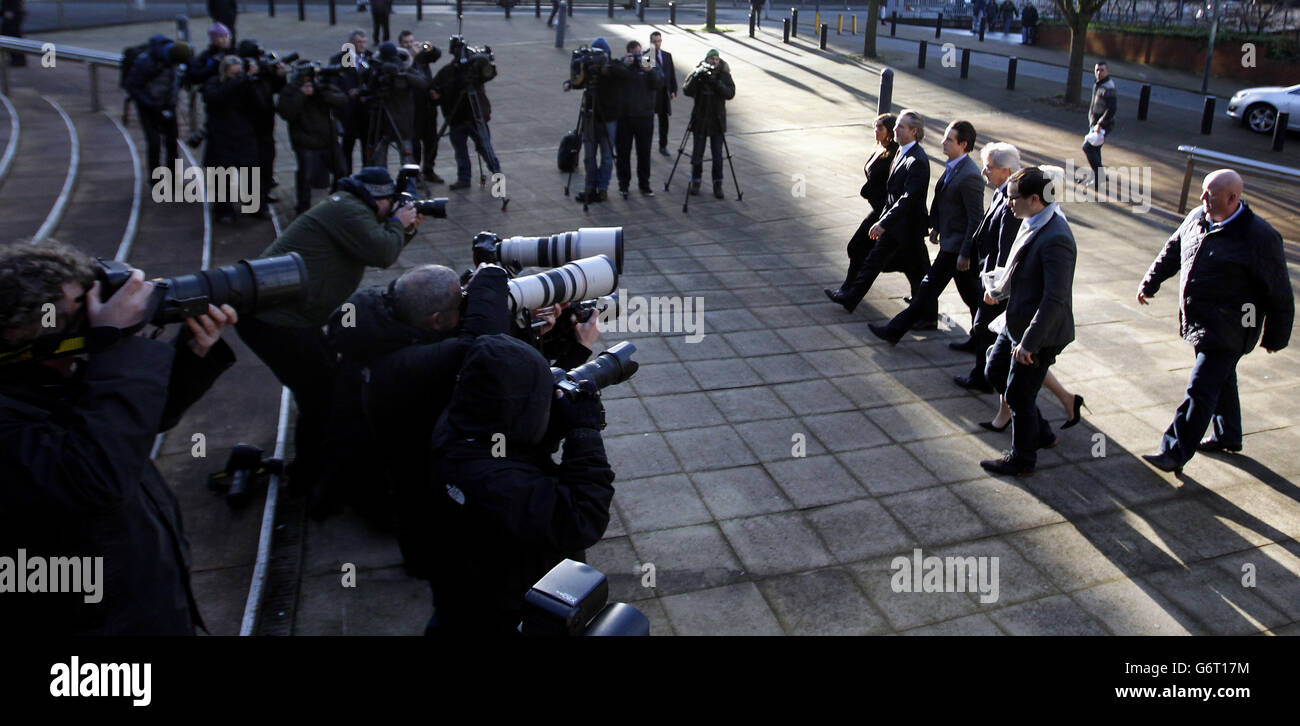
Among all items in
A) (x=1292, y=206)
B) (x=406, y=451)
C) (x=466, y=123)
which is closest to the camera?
(x=406, y=451)

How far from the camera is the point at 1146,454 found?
5832 millimetres

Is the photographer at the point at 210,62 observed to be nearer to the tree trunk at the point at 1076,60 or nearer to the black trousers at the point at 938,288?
the black trousers at the point at 938,288

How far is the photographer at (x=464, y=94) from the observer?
34.9 feet

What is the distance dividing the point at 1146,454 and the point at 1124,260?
14.0ft

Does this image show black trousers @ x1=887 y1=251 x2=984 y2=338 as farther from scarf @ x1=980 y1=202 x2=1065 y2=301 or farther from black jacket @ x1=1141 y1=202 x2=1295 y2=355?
black jacket @ x1=1141 y1=202 x2=1295 y2=355

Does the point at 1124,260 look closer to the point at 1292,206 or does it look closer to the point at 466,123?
the point at 1292,206

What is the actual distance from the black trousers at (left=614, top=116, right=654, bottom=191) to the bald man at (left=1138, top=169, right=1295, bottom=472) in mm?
6423

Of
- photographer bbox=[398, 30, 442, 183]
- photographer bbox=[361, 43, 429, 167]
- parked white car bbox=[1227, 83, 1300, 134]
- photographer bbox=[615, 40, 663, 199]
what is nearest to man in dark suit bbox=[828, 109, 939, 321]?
photographer bbox=[615, 40, 663, 199]

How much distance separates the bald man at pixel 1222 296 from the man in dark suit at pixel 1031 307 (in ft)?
2.42

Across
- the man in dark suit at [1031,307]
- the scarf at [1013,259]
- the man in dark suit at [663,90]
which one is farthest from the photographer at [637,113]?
the man in dark suit at [1031,307]

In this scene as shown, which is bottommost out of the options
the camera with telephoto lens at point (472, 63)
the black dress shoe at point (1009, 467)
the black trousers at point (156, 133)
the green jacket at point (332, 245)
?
the black dress shoe at point (1009, 467)

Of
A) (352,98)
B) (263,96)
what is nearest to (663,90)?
(352,98)
